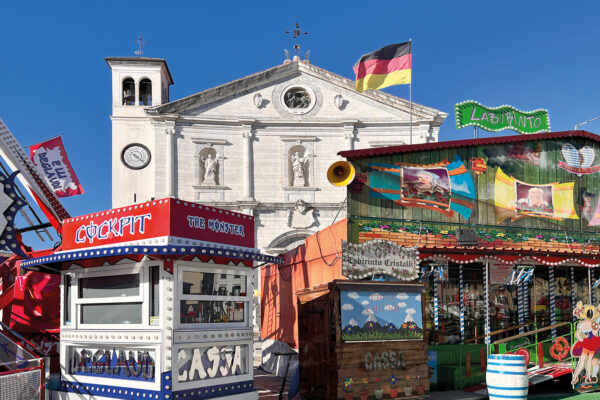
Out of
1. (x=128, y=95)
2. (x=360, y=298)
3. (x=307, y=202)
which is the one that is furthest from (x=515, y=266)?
(x=128, y=95)

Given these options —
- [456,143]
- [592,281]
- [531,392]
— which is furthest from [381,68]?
[531,392]

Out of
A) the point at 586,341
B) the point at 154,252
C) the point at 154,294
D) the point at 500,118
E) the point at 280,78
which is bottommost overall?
the point at 586,341

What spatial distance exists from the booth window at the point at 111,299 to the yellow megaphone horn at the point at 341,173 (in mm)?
5573

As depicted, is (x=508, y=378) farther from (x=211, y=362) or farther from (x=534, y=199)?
(x=534, y=199)

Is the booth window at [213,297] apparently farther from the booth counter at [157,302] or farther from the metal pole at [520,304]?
the metal pole at [520,304]

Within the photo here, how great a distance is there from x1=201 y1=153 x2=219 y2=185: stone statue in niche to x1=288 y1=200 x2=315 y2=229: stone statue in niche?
4.16 metres

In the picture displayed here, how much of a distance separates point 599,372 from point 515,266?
2.91 metres

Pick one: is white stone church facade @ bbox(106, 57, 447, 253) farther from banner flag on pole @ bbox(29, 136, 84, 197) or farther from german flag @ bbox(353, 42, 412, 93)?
german flag @ bbox(353, 42, 412, 93)

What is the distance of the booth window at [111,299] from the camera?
384 inches

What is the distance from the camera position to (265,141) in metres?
31.7

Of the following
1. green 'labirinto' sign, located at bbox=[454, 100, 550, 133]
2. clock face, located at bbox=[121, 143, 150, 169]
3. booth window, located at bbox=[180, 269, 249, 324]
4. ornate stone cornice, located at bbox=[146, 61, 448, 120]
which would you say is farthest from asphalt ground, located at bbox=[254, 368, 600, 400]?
clock face, located at bbox=[121, 143, 150, 169]

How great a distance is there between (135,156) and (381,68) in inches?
713

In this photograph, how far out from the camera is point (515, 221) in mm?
15648

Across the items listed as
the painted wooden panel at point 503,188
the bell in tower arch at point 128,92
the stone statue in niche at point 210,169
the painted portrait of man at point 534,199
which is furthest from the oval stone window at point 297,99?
the painted portrait of man at point 534,199
